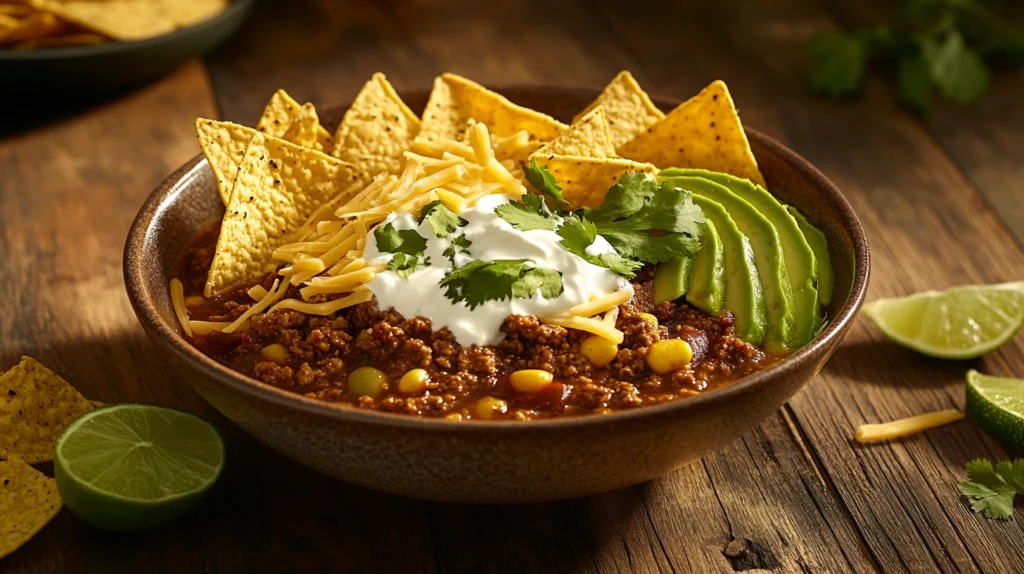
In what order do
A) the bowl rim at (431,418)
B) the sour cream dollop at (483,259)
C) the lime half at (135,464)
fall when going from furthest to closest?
the sour cream dollop at (483,259) < the lime half at (135,464) < the bowl rim at (431,418)

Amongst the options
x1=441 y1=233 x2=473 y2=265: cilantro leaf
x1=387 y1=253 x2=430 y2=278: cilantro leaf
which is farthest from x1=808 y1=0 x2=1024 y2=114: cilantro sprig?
x1=387 y1=253 x2=430 y2=278: cilantro leaf

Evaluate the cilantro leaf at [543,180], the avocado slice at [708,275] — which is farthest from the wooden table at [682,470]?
the cilantro leaf at [543,180]

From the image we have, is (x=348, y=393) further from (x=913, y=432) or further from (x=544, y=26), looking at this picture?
(x=544, y=26)

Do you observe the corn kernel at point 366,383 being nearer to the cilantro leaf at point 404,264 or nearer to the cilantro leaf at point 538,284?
the cilantro leaf at point 404,264

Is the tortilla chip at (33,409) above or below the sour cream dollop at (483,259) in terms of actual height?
below

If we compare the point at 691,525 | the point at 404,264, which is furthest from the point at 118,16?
the point at 691,525

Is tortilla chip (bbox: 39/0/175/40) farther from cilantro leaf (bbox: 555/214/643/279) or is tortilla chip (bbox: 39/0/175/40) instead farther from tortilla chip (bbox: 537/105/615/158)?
cilantro leaf (bbox: 555/214/643/279)

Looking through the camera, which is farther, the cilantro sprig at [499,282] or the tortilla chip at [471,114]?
the tortilla chip at [471,114]

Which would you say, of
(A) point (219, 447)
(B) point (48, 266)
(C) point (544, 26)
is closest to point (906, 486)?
(A) point (219, 447)
